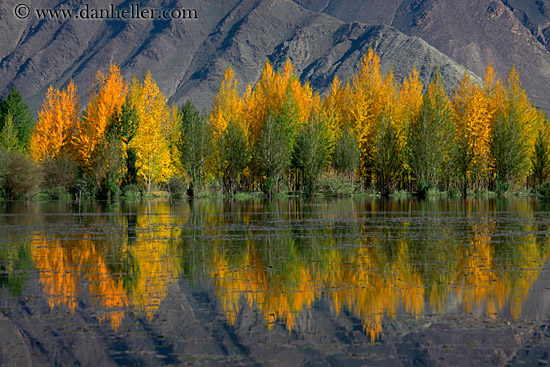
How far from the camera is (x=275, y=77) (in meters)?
69.3

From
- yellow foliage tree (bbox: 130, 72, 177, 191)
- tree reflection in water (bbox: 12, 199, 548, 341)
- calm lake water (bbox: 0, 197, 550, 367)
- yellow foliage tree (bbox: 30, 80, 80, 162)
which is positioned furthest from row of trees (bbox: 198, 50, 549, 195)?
calm lake water (bbox: 0, 197, 550, 367)

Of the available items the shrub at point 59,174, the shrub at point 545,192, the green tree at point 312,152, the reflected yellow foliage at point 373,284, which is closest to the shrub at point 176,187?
the shrub at point 59,174

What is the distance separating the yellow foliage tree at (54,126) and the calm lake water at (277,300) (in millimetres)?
46887

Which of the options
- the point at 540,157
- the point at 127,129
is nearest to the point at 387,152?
the point at 540,157

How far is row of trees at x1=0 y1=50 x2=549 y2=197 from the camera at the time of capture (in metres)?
61.9

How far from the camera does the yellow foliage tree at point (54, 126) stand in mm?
68375

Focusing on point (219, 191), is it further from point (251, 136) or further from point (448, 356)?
point (448, 356)

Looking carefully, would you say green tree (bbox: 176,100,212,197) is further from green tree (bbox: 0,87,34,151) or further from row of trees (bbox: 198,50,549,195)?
green tree (bbox: 0,87,34,151)

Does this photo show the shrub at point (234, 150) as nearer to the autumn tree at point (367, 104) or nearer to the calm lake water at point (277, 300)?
the autumn tree at point (367, 104)

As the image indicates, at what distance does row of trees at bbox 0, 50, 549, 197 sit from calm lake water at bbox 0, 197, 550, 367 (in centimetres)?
3849

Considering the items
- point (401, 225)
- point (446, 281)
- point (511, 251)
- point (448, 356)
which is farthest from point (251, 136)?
point (448, 356)

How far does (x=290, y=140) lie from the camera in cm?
6594

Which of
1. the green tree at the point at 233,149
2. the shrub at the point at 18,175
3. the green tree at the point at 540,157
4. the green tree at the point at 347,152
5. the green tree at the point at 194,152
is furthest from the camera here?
the green tree at the point at 540,157

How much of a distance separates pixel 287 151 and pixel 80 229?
36.8 meters
